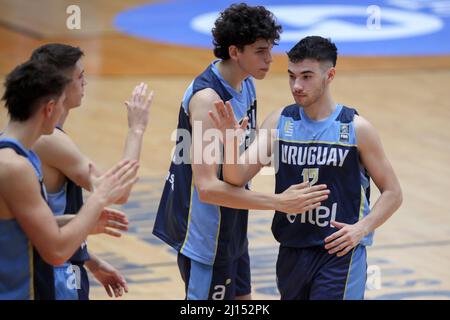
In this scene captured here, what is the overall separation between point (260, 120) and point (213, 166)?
20.9ft

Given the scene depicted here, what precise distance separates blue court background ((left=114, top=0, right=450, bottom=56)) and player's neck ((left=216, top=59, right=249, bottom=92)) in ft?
29.4

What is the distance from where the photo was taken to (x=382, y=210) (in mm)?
5203

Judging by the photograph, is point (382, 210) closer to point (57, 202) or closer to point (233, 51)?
point (233, 51)

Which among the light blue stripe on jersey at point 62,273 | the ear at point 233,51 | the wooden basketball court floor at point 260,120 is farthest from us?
the wooden basketball court floor at point 260,120

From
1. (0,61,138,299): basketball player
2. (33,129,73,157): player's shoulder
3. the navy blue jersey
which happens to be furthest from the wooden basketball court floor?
(0,61,138,299): basketball player

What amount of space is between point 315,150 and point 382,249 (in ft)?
10.8

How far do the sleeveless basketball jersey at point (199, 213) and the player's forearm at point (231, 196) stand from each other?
13.6 inches

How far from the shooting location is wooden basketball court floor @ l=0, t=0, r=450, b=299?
25.8ft

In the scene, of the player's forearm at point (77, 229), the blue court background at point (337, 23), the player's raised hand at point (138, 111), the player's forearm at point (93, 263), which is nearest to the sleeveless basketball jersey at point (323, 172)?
the player's raised hand at point (138, 111)

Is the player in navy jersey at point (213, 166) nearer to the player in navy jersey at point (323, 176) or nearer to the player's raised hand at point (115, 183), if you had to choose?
the player in navy jersey at point (323, 176)

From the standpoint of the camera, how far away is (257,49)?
18.0ft

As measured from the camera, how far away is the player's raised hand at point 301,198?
5.03 metres

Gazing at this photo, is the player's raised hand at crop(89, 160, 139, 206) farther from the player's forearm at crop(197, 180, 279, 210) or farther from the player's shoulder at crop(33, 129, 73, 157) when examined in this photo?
the player's forearm at crop(197, 180, 279, 210)

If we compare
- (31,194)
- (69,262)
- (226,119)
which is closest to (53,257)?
(31,194)
